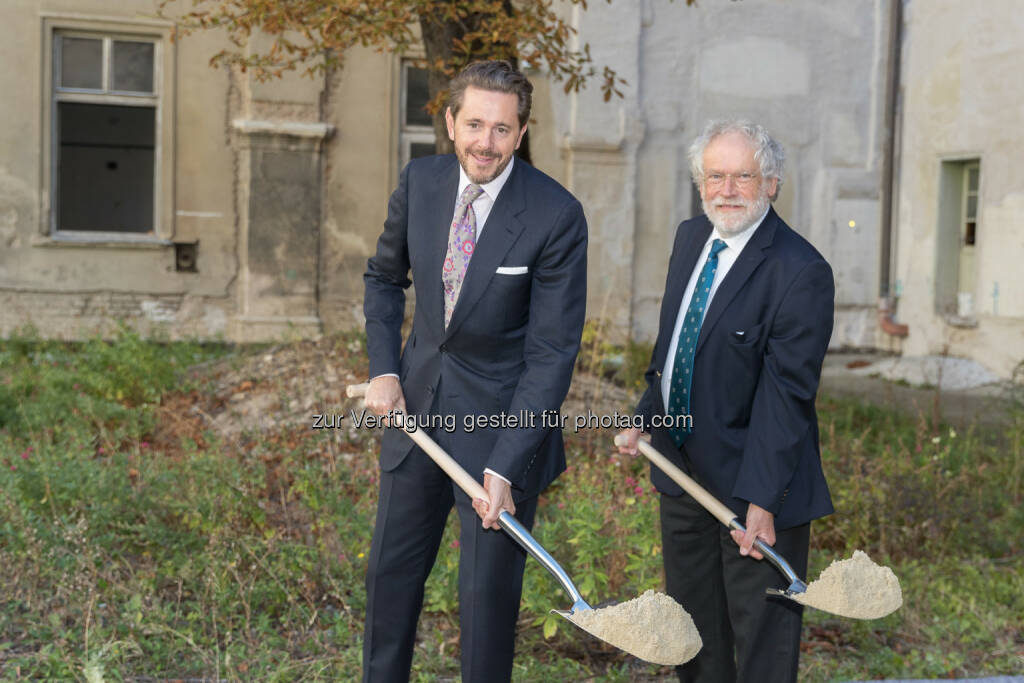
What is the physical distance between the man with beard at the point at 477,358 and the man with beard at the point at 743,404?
336 mm

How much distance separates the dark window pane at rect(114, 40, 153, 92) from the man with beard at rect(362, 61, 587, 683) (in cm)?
845

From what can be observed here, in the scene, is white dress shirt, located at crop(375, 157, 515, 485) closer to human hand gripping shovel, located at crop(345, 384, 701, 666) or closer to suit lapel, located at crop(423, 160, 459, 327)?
suit lapel, located at crop(423, 160, 459, 327)

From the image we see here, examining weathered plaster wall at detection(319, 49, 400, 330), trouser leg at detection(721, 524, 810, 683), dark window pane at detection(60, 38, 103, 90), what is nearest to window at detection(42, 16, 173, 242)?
dark window pane at detection(60, 38, 103, 90)

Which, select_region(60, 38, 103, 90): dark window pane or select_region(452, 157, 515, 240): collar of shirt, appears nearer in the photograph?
select_region(452, 157, 515, 240): collar of shirt

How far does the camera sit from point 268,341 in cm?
1030

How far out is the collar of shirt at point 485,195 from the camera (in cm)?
271

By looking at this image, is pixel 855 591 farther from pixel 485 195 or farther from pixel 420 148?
pixel 420 148

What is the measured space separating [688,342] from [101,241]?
28.6 feet

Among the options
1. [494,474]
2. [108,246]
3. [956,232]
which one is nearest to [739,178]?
[494,474]

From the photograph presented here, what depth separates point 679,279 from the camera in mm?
2873

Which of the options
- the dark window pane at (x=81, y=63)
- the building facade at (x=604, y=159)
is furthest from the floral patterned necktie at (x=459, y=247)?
the dark window pane at (x=81, y=63)

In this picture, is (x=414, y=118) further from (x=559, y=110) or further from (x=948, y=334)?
(x=948, y=334)

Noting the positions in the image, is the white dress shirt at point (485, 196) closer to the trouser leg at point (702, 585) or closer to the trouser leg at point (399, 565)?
the trouser leg at point (399, 565)

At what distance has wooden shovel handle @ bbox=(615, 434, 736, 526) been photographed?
2664mm
